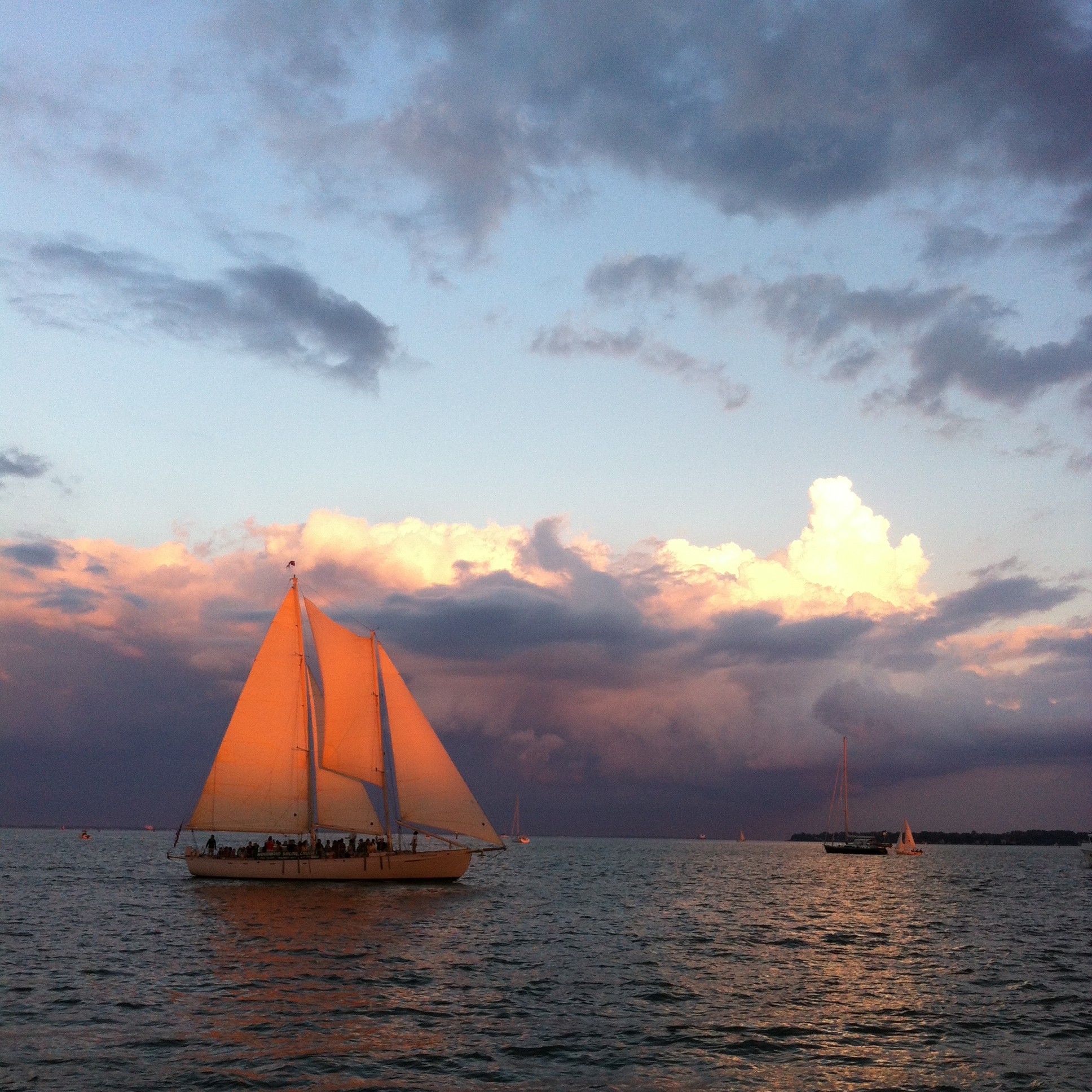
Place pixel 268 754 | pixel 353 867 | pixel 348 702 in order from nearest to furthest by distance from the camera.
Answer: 1. pixel 353 867
2. pixel 268 754
3. pixel 348 702

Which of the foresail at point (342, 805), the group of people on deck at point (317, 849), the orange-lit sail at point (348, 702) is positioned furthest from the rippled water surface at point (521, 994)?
the orange-lit sail at point (348, 702)

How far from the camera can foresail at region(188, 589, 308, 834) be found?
69438 mm

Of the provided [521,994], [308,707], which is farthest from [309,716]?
[521,994]

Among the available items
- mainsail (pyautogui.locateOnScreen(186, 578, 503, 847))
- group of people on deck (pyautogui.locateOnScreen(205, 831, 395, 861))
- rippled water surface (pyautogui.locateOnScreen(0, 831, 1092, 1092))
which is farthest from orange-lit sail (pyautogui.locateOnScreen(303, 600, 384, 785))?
rippled water surface (pyautogui.locateOnScreen(0, 831, 1092, 1092))

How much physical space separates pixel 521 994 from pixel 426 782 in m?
36.9

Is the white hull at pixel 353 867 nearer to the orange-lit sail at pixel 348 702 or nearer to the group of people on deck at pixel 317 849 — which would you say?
the group of people on deck at pixel 317 849

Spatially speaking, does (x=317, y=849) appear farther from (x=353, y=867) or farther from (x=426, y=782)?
(x=426, y=782)

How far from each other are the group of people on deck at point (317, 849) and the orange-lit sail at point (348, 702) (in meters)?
4.58

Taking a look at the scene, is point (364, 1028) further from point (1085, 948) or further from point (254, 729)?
point (254, 729)

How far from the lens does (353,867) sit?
6850 cm

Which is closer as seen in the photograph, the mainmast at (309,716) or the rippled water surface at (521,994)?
the rippled water surface at (521,994)

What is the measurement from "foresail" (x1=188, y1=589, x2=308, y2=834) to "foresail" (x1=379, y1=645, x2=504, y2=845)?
727 centimetres

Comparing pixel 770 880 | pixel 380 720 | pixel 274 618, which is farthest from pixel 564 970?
pixel 770 880

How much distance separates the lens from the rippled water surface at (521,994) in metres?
23.2
